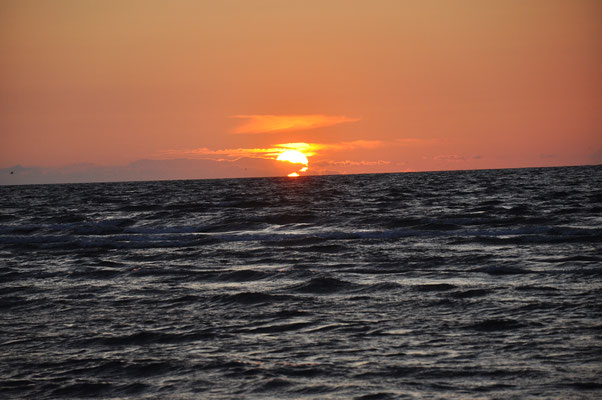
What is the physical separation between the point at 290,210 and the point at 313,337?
1193 inches

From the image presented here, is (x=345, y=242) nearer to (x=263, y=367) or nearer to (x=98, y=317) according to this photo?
(x=98, y=317)

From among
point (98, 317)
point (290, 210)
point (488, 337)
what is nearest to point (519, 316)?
point (488, 337)

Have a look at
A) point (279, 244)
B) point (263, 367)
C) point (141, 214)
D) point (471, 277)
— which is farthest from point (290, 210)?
point (263, 367)

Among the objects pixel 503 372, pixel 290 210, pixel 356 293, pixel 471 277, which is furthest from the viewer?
pixel 290 210

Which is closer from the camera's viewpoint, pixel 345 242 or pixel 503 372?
pixel 503 372

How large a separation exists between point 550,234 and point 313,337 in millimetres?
16702

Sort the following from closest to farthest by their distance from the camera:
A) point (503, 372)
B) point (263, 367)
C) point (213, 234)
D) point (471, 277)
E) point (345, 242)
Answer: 1. point (503, 372)
2. point (263, 367)
3. point (471, 277)
4. point (345, 242)
5. point (213, 234)

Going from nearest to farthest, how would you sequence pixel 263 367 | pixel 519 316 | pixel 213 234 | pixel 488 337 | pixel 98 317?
pixel 263 367 < pixel 488 337 < pixel 519 316 < pixel 98 317 < pixel 213 234

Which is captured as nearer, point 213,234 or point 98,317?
point 98,317

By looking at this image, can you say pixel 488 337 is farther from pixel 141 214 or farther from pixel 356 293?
pixel 141 214

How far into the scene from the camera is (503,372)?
7715mm

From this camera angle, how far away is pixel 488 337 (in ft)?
30.4

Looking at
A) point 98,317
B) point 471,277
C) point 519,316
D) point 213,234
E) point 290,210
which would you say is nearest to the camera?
point 519,316

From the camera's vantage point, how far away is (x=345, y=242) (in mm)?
23719
